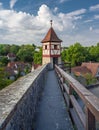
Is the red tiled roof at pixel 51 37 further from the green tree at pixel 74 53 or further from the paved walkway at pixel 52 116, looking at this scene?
the paved walkway at pixel 52 116

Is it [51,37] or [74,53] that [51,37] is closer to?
Result: [51,37]

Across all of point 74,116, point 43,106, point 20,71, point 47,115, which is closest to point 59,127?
point 74,116

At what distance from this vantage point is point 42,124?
4316mm

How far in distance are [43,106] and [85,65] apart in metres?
38.7

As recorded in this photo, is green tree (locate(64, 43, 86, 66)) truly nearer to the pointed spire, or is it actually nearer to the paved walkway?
the pointed spire

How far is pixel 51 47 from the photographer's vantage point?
91.5 ft

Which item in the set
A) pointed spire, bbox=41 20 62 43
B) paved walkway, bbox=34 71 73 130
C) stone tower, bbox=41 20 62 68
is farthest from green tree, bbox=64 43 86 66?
paved walkway, bbox=34 71 73 130

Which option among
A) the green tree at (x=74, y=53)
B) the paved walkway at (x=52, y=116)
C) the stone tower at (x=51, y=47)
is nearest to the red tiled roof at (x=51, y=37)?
the stone tower at (x=51, y=47)

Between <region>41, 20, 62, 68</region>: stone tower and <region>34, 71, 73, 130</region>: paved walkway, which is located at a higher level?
<region>41, 20, 62, 68</region>: stone tower

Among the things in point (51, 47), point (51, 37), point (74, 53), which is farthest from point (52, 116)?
point (74, 53)

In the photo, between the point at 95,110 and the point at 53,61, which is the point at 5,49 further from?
the point at 95,110

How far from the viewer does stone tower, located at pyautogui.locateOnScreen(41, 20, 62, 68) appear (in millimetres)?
27853

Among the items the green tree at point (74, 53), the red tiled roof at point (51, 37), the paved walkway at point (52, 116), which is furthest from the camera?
the green tree at point (74, 53)

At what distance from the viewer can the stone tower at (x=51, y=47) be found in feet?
91.4
